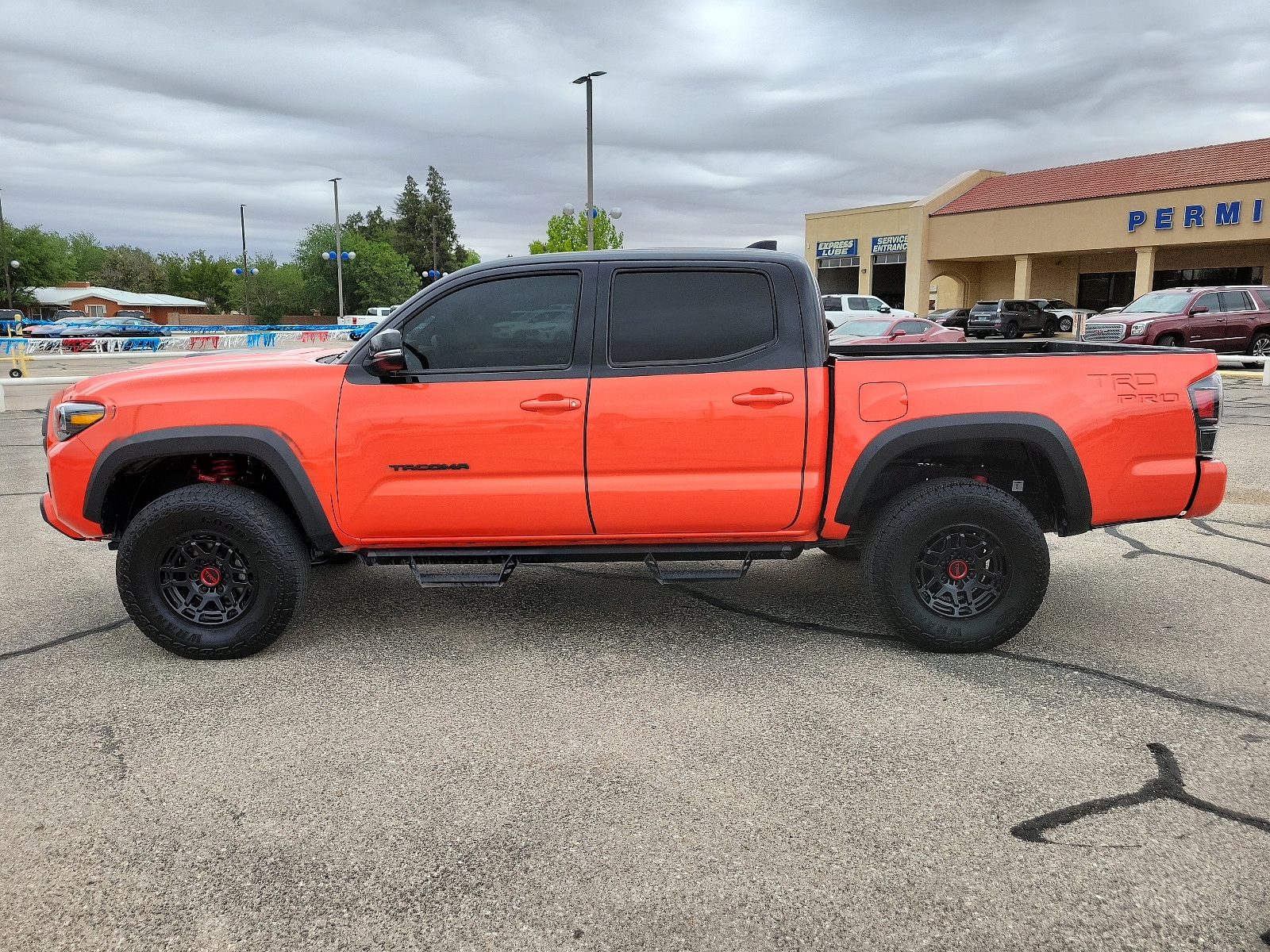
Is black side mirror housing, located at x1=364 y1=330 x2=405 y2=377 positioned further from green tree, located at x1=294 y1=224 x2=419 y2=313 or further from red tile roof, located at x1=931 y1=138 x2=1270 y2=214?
green tree, located at x1=294 y1=224 x2=419 y2=313

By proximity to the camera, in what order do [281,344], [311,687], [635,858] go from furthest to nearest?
[281,344], [311,687], [635,858]

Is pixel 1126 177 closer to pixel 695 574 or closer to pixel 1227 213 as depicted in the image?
pixel 1227 213

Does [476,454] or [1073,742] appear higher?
[476,454]

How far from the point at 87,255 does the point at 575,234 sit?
91.6 metres

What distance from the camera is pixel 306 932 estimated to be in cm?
256

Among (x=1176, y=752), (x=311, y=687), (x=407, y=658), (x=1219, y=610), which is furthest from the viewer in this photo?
(x=1219, y=610)

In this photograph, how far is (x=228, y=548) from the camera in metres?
4.47

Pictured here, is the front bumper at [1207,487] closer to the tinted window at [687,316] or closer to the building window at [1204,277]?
the tinted window at [687,316]

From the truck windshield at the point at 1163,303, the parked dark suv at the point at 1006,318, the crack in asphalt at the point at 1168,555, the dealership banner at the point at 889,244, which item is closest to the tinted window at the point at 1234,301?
the truck windshield at the point at 1163,303

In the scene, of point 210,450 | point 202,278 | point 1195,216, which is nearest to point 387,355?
point 210,450

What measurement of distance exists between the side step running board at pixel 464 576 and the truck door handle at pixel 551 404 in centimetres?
73

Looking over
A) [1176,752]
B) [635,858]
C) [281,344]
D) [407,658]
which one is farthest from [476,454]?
[281,344]

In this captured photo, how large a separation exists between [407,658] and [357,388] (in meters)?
1.28

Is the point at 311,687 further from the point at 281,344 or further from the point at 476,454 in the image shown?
the point at 281,344
